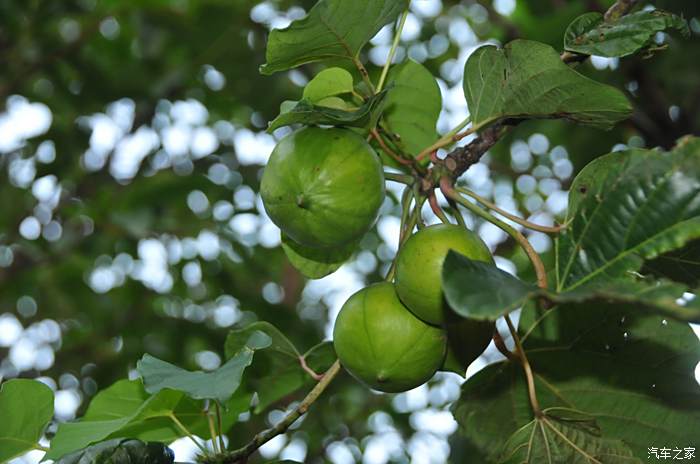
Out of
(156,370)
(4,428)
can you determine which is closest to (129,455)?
(156,370)

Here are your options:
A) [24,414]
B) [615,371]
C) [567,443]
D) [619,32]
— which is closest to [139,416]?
[24,414]

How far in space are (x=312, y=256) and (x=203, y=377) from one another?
1.58 feet

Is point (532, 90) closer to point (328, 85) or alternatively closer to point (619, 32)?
point (619, 32)

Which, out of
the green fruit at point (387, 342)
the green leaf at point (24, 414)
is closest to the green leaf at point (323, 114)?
the green fruit at point (387, 342)

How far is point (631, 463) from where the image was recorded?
1.38 meters

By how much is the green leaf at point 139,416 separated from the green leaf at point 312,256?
13.5 inches

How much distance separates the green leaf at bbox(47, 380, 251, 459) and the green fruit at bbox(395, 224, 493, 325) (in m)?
0.48

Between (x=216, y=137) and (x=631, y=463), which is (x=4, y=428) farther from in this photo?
(x=216, y=137)

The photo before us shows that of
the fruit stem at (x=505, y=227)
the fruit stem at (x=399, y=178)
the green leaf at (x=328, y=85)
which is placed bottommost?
the fruit stem at (x=399, y=178)

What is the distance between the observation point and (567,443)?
140 cm

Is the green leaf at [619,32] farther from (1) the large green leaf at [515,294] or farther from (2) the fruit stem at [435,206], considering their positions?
(1) the large green leaf at [515,294]

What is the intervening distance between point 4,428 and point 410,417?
3.06m

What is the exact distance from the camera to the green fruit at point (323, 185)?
1.35 meters

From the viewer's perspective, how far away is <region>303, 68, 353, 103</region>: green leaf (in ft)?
4.73
